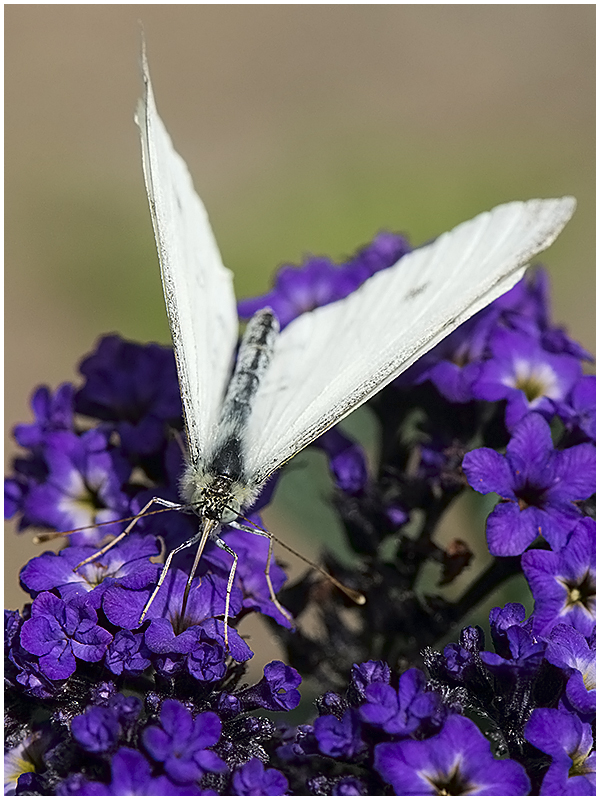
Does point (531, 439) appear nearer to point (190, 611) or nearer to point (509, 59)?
point (190, 611)

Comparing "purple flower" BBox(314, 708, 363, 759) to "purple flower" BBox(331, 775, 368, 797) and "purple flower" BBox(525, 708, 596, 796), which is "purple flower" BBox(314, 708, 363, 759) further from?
"purple flower" BBox(525, 708, 596, 796)

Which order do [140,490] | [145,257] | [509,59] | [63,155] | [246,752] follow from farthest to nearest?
[509,59], [63,155], [145,257], [140,490], [246,752]

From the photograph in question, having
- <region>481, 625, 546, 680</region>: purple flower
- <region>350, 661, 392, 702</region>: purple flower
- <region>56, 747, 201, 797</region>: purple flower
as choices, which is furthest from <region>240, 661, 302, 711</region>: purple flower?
<region>481, 625, 546, 680</region>: purple flower

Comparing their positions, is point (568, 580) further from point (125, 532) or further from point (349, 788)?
point (125, 532)

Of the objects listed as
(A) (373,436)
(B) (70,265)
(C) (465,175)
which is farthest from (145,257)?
(A) (373,436)

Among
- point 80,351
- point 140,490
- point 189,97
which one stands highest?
point 189,97
